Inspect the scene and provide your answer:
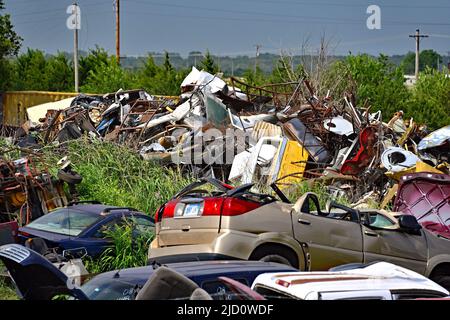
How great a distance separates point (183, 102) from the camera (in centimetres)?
2050

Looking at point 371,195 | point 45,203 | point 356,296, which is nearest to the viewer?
point 356,296

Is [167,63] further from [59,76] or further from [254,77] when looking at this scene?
[59,76]

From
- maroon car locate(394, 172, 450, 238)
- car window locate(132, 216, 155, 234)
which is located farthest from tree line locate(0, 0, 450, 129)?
car window locate(132, 216, 155, 234)

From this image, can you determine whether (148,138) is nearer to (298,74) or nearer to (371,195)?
(371,195)

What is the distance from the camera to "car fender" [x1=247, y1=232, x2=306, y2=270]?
32.3 feet

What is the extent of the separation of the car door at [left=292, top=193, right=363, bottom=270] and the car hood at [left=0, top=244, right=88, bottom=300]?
3.81 meters

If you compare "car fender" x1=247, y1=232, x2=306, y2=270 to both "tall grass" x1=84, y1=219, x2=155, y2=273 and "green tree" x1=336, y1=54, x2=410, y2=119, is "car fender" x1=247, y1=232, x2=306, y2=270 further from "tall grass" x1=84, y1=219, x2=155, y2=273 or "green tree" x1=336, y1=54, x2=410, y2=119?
"green tree" x1=336, y1=54, x2=410, y2=119

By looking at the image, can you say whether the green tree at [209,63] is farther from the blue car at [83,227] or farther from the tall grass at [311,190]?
the blue car at [83,227]

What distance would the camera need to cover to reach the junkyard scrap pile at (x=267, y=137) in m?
16.6

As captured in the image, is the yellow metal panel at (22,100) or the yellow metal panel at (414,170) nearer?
the yellow metal panel at (414,170)

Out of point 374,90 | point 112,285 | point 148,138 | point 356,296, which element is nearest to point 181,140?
point 148,138

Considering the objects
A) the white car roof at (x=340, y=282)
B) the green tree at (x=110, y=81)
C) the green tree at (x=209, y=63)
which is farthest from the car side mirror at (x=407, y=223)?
the green tree at (x=209, y=63)

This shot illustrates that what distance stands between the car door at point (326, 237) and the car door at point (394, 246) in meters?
0.14

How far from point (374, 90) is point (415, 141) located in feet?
47.7
